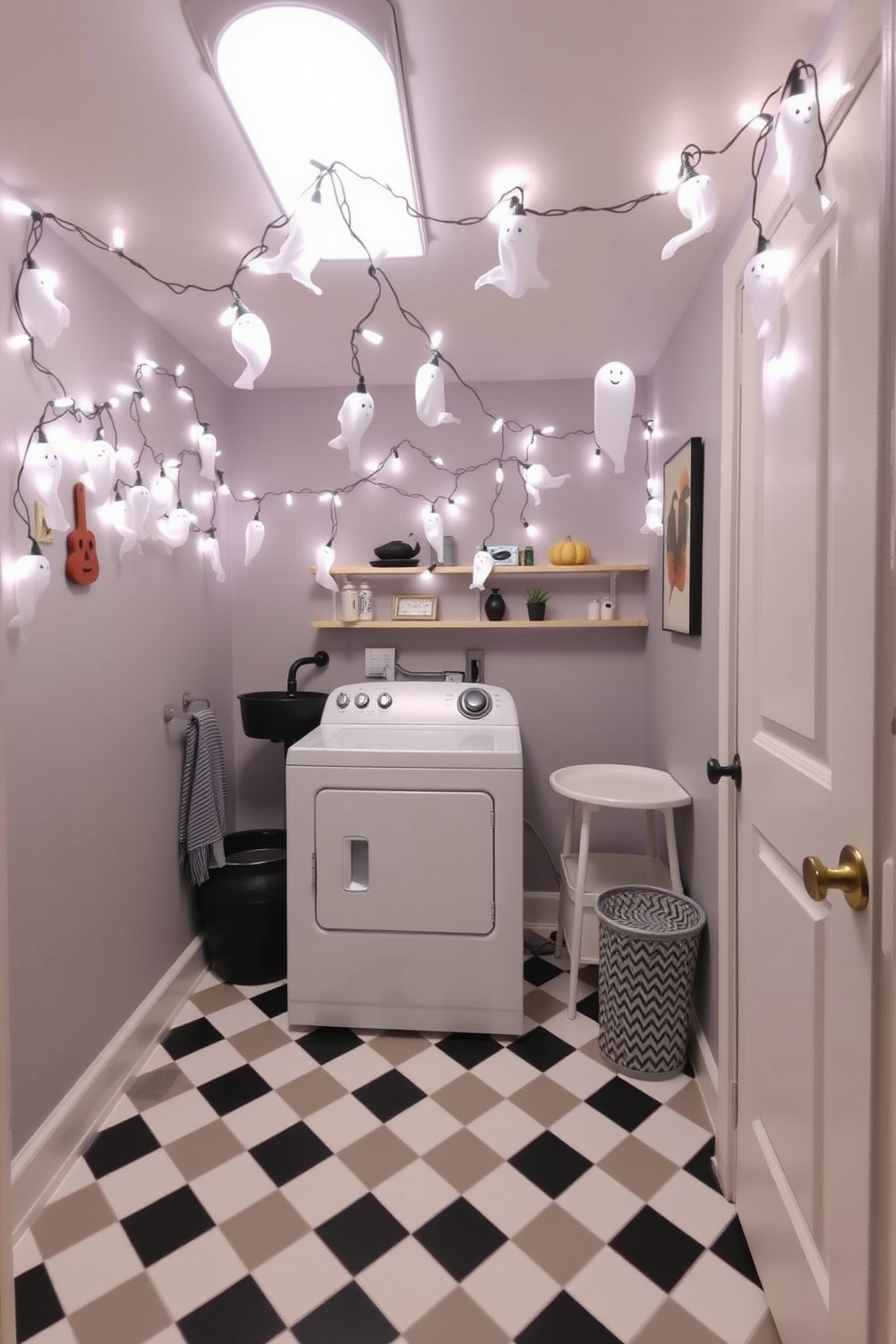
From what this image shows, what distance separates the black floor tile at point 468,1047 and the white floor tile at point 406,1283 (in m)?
0.62

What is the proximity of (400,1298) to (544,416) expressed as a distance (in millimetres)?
2739

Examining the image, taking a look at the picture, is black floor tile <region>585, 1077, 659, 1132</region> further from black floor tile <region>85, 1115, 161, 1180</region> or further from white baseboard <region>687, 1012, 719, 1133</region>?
black floor tile <region>85, 1115, 161, 1180</region>

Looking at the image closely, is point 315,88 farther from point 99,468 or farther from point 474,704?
point 474,704

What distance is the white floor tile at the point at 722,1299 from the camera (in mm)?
1280

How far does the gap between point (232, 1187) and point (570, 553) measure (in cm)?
223

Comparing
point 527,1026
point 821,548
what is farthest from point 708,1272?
point 821,548

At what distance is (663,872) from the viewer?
7.95 feet

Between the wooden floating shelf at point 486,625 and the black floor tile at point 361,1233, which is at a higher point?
the wooden floating shelf at point 486,625

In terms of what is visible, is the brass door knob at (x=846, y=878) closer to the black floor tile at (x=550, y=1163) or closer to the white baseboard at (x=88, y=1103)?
the black floor tile at (x=550, y=1163)

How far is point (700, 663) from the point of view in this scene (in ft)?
6.38

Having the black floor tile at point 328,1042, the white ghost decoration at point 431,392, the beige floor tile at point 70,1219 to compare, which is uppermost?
the white ghost decoration at point 431,392

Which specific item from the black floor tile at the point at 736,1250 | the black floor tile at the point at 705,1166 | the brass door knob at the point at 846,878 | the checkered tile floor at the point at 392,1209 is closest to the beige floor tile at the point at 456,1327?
the checkered tile floor at the point at 392,1209

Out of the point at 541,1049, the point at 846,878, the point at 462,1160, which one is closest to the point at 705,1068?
the point at 541,1049

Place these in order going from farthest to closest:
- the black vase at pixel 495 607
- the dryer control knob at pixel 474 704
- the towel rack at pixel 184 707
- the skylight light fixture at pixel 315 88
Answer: the black vase at pixel 495 607 → the dryer control knob at pixel 474 704 → the towel rack at pixel 184 707 → the skylight light fixture at pixel 315 88
